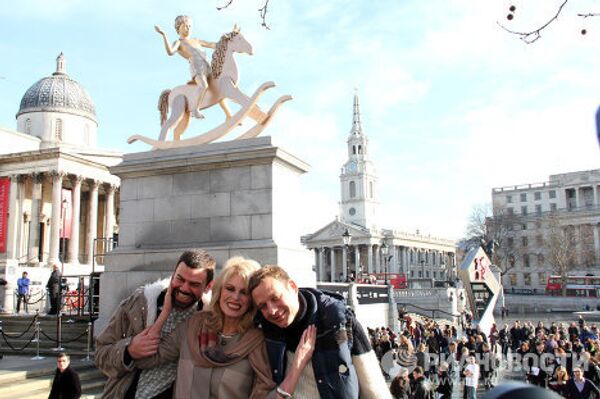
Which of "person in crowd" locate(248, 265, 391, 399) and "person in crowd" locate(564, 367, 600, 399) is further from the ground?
"person in crowd" locate(248, 265, 391, 399)

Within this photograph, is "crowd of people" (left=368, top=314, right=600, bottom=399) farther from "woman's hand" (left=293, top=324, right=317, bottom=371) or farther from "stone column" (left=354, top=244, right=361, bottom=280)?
"stone column" (left=354, top=244, right=361, bottom=280)

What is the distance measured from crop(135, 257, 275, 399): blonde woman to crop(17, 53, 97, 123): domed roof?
198 feet

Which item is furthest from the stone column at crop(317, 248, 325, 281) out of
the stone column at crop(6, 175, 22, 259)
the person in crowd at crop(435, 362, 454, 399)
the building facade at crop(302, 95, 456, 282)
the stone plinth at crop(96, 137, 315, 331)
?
the stone plinth at crop(96, 137, 315, 331)

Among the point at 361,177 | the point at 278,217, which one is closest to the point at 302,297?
the point at 278,217

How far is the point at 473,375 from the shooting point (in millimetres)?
12664

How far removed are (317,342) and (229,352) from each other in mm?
563

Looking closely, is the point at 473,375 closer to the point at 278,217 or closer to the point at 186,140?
the point at 278,217

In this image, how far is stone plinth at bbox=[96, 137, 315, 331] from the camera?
947 cm

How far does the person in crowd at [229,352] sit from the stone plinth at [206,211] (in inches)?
223

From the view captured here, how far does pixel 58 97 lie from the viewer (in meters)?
57.9

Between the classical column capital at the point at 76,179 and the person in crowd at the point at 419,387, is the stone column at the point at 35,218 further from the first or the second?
the person in crowd at the point at 419,387

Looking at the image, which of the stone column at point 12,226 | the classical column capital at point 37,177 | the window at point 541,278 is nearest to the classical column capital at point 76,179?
the classical column capital at point 37,177

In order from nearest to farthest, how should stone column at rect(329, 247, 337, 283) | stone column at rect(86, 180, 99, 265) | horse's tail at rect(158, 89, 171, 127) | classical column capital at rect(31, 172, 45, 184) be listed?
horse's tail at rect(158, 89, 171, 127) → classical column capital at rect(31, 172, 45, 184) → stone column at rect(86, 180, 99, 265) → stone column at rect(329, 247, 337, 283)

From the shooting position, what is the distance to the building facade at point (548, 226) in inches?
3342
